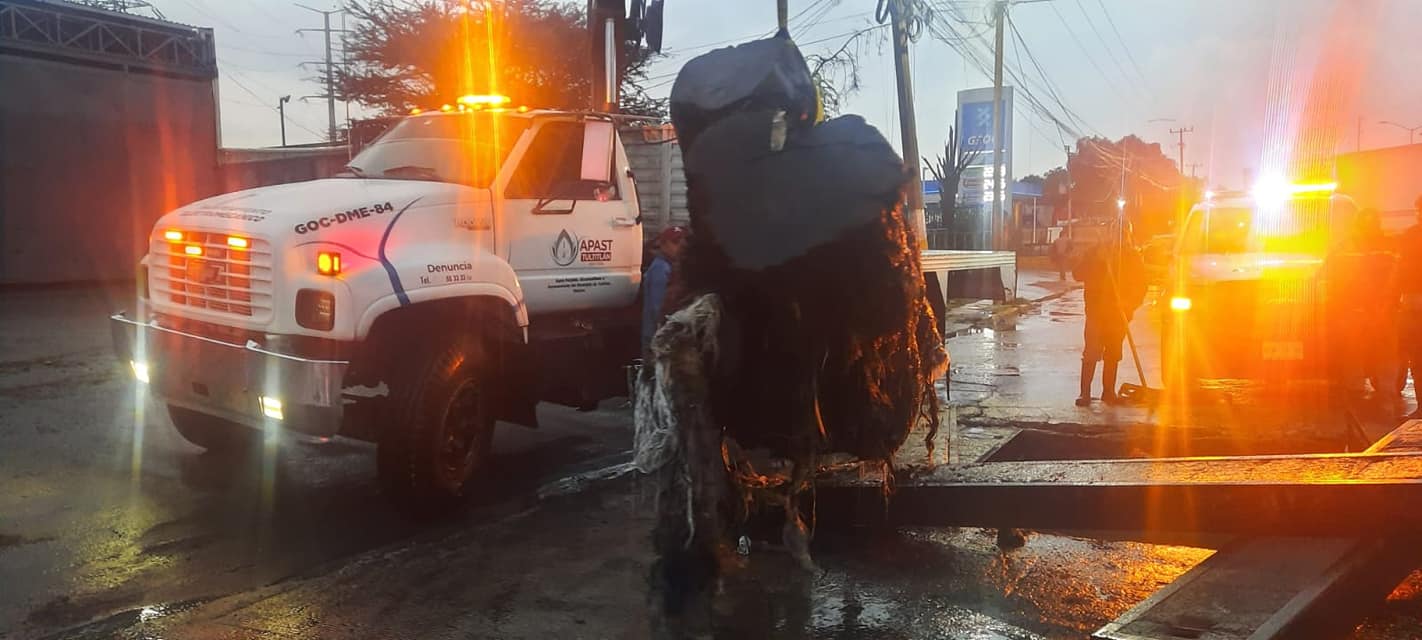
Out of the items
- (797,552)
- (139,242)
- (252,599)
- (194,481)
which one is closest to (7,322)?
(139,242)

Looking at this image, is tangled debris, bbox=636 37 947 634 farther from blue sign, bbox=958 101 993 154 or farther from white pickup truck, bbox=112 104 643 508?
blue sign, bbox=958 101 993 154

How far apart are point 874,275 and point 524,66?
21.0m

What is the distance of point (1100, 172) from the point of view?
6550 centimetres

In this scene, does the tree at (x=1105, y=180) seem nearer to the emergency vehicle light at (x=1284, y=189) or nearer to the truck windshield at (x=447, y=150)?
the emergency vehicle light at (x=1284, y=189)

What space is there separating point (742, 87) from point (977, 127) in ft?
101

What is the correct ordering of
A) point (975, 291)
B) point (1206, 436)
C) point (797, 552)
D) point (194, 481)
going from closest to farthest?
point (797, 552), point (194, 481), point (1206, 436), point (975, 291)

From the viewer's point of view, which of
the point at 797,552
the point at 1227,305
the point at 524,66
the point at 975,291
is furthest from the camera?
the point at 524,66

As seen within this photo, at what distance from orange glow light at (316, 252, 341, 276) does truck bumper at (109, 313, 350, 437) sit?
1.53 ft

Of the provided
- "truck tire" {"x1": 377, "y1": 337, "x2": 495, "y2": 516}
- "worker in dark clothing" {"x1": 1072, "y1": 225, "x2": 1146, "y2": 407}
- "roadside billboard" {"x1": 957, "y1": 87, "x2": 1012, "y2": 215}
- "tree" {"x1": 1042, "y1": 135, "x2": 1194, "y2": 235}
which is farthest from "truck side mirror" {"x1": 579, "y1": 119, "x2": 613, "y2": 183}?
"tree" {"x1": 1042, "y1": 135, "x2": 1194, "y2": 235}

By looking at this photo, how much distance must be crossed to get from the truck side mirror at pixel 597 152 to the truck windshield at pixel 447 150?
47 cm

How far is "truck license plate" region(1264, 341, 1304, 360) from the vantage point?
888cm

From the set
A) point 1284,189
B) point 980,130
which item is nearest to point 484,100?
point 1284,189

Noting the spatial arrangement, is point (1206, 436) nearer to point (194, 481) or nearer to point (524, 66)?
point (194, 481)

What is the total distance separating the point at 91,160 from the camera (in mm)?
18891
